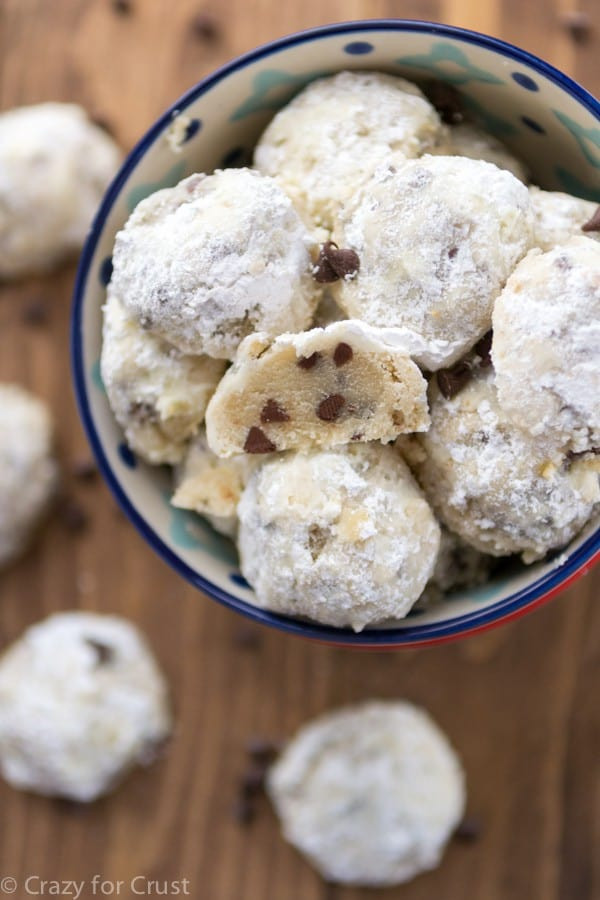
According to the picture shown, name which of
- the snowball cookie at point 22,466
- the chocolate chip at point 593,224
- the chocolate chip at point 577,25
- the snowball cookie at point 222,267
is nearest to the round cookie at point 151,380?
the snowball cookie at point 222,267

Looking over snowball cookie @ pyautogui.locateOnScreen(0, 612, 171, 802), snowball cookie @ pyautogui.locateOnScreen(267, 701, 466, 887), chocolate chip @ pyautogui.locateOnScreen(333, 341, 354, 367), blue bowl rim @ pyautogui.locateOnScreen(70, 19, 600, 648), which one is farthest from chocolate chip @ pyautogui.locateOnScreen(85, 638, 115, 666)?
chocolate chip @ pyautogui.locateOnScreen(333, 341, 354, 367)

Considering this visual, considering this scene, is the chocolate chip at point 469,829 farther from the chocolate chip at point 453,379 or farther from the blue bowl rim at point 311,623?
the chocolate chip at point 453,379

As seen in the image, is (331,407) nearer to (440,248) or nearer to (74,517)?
(440,248)

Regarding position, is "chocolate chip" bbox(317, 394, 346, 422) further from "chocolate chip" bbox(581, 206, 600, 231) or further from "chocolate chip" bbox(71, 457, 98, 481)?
"chocolate chip" bbox(71, 457, 98, 481)

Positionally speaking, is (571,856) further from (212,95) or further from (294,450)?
(212,95)

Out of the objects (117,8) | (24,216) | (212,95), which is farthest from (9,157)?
(212,95)
